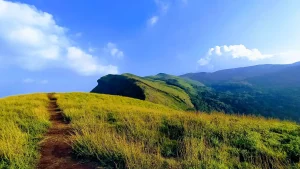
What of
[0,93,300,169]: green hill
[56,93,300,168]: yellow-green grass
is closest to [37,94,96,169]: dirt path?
[0,93,300,169]: green hill

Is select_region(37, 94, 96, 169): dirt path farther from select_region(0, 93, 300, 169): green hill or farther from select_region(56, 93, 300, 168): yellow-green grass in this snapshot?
select_region(56, 93, 300, 168): yellow-green grass

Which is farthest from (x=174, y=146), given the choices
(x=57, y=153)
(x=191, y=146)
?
(x=57, y=153)

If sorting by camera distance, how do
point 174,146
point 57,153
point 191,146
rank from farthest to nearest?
point 174,146
point 57,153
point 191,146

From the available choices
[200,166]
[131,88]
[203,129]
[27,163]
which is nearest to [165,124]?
[203,129]

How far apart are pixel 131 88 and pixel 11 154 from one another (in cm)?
15857

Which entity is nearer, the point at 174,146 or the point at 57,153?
the point at 57,153

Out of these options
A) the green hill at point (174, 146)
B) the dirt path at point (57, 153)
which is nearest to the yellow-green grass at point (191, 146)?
the green hill at point (174, 146)

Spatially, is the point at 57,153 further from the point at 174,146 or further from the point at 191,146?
the point at 191,146

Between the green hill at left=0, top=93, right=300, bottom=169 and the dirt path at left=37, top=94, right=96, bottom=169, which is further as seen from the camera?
the dirt path at left=37, top=94, right=96, bottom=169

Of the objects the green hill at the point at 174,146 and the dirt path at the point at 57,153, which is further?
the dirt path at the point at 57,153

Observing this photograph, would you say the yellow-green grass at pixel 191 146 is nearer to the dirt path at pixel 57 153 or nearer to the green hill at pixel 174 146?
the green hill at pixel 174 146

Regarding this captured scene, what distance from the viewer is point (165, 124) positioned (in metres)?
13.5

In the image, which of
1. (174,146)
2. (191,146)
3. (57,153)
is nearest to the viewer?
(191,146)

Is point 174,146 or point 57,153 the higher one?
point 57,153
